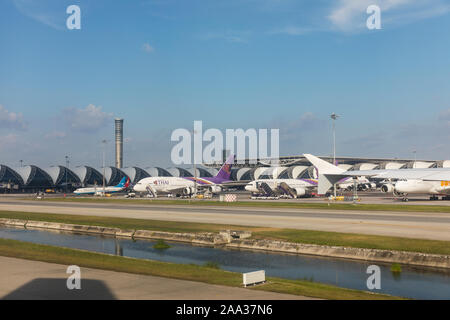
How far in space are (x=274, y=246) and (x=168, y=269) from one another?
1048cm

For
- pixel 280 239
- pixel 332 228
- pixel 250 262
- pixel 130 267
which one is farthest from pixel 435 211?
pixel 130 267

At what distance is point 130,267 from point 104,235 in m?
19.1

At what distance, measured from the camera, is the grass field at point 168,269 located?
15906 mm

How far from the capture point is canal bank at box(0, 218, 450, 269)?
23.8 metres

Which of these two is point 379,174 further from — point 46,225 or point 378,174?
point 46,225

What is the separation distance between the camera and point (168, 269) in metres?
20.3

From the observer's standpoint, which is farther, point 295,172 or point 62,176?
point 295,172

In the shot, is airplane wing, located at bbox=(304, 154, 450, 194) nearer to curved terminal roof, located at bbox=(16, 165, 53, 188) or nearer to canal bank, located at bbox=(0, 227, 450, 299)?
canal bank, located at bbox=(0, 227, 450, 299)

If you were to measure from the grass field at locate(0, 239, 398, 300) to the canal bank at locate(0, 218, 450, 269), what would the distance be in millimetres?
7574

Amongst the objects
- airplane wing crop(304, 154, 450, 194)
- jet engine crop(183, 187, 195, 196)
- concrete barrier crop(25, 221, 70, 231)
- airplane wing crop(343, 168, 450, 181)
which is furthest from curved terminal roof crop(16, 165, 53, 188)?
airplane wing crop(343, 168, 450, 181)

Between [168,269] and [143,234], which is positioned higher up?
[168,269]

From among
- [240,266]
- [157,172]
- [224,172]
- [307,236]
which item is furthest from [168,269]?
[157,172]
